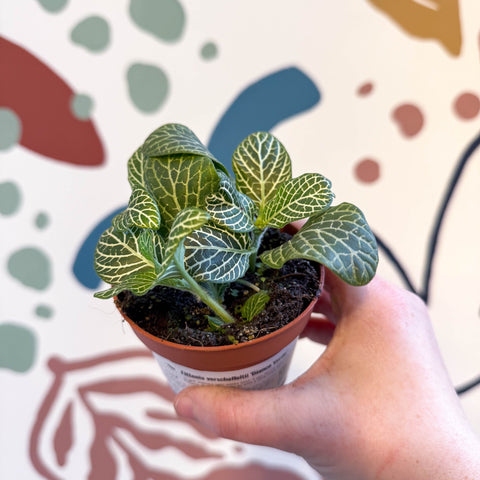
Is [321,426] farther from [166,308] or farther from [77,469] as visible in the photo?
[77,469]

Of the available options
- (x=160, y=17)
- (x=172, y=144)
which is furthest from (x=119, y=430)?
(x=160, y=17)

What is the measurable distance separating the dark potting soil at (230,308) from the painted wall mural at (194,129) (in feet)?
1.64

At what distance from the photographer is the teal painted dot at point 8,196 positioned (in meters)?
1.15

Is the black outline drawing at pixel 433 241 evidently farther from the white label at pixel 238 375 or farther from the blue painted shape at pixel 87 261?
the blue painted shape at pixel 87 261

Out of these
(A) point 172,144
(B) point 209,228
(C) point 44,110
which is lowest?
(B) point 209,228

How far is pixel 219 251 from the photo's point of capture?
59 centimetres

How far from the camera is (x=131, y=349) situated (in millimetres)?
1142

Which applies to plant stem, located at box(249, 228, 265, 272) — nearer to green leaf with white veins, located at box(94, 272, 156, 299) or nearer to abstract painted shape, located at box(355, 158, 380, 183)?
green leaf with white veins, located at box(94, 272, 156, 299)

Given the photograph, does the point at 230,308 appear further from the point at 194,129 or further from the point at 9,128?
the point at 9,128

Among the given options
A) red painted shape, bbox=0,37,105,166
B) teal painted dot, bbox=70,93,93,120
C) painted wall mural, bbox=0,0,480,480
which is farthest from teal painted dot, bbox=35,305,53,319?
teal painted dot, bbox=70,93,93,120

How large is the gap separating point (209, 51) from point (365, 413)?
906 mm

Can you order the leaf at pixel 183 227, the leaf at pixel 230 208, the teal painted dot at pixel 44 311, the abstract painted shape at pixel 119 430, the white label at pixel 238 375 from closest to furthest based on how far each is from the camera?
the leaf at pixel 183 227 < the leaf at pixel 230 208 < the white label at pixel 238 375 < the abstract painted shape at pixel 119 430 < the teal painted dot at pixel 44 311

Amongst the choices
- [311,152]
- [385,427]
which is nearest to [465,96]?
[311,152]

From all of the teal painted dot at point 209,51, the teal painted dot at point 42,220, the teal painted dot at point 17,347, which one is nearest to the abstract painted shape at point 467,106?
the teal painted dot at point 209,51
